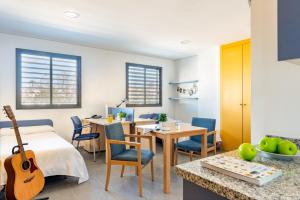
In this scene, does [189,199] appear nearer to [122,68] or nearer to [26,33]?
[26,33]

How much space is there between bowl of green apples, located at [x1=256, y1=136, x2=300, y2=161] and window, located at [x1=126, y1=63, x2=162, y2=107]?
4.37 m

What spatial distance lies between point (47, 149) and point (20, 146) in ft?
1.55

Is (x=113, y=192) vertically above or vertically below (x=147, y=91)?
below

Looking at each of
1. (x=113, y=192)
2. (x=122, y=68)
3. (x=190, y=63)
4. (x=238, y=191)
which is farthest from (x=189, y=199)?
(x=190, y=63)

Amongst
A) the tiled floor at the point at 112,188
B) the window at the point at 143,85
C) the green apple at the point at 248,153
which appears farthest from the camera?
the window at the point at 143,85

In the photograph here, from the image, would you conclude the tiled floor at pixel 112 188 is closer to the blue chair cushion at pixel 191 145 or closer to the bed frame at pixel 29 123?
the blue chair cushion at pixel 191 145

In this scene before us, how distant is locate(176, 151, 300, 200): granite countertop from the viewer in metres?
0.65

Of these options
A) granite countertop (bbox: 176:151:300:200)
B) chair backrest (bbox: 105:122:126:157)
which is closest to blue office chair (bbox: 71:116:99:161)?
chair backrest (bbox: 105:122:126:157)

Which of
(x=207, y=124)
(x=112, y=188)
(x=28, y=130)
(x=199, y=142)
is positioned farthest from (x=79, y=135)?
(x=207, y=124)

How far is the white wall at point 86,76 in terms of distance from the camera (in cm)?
375

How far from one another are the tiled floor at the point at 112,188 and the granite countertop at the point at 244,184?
5.46 ft

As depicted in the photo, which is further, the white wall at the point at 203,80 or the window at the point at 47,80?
the white wall at the point at 203,80

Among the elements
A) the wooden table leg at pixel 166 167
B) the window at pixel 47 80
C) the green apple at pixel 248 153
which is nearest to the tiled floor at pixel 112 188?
the wooden table leg at pixel 166 167

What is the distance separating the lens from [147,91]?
5.71 meters
